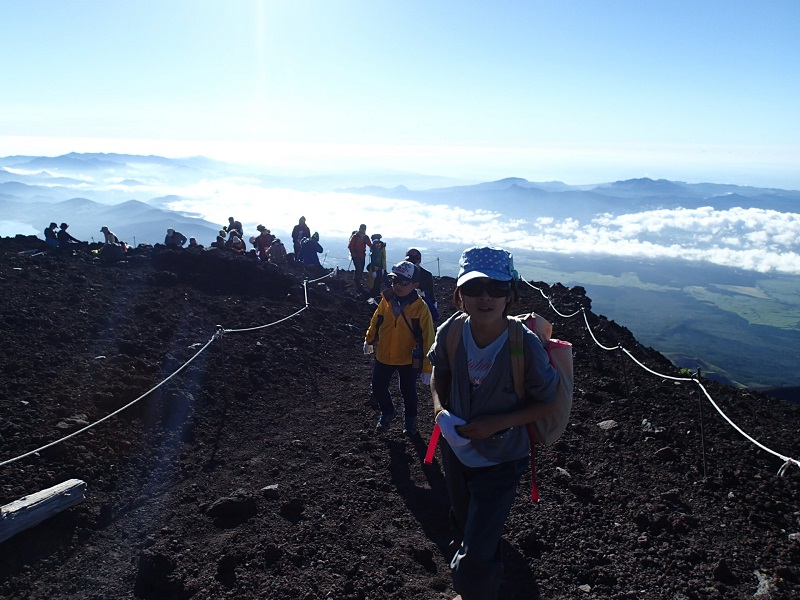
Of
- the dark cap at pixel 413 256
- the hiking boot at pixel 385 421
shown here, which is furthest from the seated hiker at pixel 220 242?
the hiking boot at pixel 385 421

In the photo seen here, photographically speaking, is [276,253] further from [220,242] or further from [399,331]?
[399,331]

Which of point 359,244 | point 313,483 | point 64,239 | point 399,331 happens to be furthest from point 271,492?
point 64,239

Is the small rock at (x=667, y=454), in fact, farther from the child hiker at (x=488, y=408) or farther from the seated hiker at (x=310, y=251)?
the seated hiker at (x=310, y=251)

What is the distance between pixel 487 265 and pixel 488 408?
0.74 meters

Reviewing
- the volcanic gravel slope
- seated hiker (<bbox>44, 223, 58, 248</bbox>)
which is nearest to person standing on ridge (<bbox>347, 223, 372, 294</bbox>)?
the volcanic gravel slope

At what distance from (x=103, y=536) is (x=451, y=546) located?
278cm

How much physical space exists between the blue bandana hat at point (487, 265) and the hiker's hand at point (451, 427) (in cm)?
67

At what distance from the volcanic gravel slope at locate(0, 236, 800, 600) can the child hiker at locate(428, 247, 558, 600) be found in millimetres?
1111

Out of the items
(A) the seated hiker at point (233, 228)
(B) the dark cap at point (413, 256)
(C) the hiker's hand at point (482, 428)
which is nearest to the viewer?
(C) the hiker's hand at point (482, 428)

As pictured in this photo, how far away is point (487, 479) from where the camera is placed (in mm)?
2760

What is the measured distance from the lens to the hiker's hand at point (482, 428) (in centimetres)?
261

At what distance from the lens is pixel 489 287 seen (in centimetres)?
264

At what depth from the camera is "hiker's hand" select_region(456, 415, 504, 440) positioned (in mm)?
2611

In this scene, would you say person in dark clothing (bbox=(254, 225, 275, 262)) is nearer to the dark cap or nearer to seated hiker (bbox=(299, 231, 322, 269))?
seated hiker (bbox=(299, 231, 322, 269))
